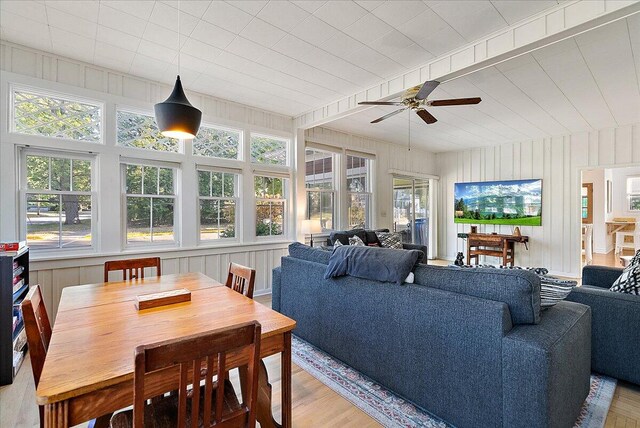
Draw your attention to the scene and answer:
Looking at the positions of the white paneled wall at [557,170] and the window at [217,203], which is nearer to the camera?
the window at [217,203]

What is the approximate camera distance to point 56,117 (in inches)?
125

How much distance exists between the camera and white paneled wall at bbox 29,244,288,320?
3090 millimetres

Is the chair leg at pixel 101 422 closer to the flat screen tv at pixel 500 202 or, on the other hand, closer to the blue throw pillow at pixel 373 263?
the blue throw pillow at pixel 373 263

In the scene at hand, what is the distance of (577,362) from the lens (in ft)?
5.70

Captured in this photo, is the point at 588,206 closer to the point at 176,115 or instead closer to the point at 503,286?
the point at 503,286

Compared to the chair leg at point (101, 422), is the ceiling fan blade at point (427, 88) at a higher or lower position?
higher

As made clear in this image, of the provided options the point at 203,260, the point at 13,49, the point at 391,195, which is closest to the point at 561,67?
the point at 391,195

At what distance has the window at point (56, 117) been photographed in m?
3.01

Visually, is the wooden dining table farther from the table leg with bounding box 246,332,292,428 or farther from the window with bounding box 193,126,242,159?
the window with bounding box 193,126,242,159

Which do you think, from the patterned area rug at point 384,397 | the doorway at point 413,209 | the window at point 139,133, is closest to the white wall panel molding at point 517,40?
the patterned area rug at point 384,397

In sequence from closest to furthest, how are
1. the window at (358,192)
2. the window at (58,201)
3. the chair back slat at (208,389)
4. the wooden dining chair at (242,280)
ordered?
the chair back slat at (208,389) < the wooden dining chair at (242,280) < the window at (58,201) < the window at (358,192)

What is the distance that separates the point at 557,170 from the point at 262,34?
20.2ft

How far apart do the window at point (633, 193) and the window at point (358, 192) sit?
26.0 ft

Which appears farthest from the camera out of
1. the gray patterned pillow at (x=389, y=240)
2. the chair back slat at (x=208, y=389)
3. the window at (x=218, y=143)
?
the gray patterned pillow at (x=389, y=240)
